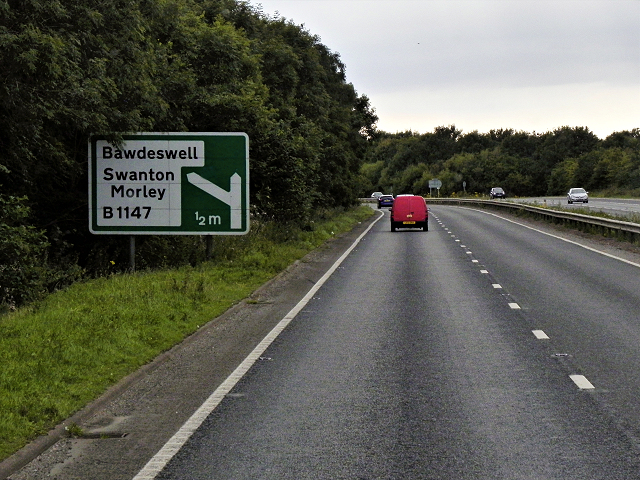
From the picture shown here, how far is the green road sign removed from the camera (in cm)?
2027

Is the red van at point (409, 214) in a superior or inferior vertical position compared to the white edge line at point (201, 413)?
superior

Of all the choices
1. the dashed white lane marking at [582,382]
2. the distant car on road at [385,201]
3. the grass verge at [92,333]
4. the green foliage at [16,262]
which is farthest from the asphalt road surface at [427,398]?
the distant car on road at [385,201]

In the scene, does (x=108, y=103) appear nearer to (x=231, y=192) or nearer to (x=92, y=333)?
(x=231, y=192)

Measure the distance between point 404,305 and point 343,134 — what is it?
4575cm

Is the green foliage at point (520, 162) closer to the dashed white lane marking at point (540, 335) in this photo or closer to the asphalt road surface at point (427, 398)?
the asphalt road surface at point (427, 398)

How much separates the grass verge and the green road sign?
1.17m

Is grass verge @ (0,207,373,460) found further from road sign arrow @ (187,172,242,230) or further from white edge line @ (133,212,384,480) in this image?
road sign arrow @ (187,172,242,230)

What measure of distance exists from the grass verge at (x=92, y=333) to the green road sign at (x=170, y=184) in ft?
3.85

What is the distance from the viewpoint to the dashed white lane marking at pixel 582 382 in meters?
8.64

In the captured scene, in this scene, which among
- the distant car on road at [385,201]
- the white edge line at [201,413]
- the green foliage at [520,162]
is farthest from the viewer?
the green foliage at [520,162]

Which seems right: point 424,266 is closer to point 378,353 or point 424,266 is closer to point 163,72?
point 163,72

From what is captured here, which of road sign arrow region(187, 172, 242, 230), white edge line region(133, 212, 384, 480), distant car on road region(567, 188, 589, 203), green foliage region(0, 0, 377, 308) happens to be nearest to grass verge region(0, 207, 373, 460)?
white edge line region(133, 212, 384, 480)

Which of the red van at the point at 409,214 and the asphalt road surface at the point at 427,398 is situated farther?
the red van at the point at 409,214

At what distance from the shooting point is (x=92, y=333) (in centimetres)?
A: 1090
